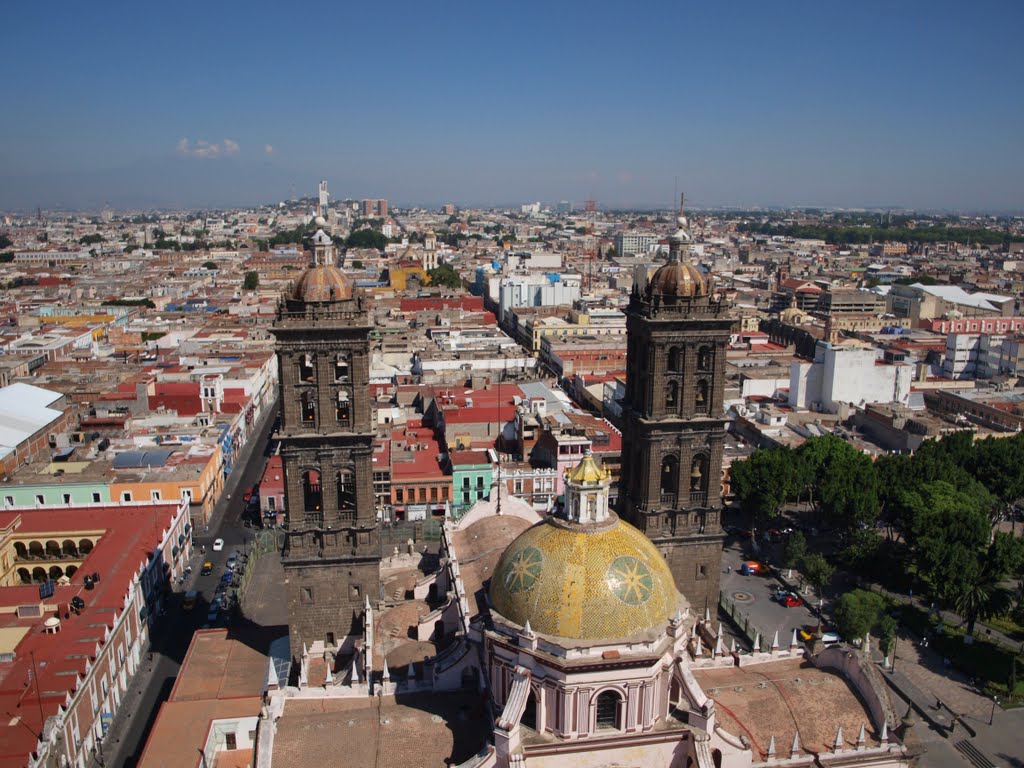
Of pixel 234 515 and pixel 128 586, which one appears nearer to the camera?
pixel 128 586

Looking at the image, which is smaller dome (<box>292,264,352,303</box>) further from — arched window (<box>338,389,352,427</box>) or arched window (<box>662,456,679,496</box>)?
arched window (<box>662,456,679,496</box>)

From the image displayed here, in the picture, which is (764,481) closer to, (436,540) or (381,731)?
(436,540)

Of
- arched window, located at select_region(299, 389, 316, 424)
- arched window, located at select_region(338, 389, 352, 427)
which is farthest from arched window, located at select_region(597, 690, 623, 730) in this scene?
arched window, located at select_region(299, 389, 316, 424)

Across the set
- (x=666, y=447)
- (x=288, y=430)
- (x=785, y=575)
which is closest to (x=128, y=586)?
(x=288, y=430)

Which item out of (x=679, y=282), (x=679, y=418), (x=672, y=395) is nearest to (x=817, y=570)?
(x=679, y=418)

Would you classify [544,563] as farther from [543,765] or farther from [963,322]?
[963,322]
